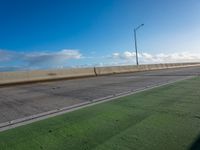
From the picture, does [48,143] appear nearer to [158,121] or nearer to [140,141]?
[140,141]

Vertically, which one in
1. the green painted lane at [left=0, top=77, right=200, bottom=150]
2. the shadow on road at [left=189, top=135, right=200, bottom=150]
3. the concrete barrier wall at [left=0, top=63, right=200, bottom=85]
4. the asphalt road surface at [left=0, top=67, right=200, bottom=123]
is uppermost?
the concrete barrier wall at [left=0, top=63, right=200, bottom=85]

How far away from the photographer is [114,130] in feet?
12.6

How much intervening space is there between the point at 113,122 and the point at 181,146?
63.9 inches

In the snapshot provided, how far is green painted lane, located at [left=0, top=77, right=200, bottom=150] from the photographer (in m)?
3.22

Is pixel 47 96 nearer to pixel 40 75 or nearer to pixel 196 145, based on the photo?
pixel 196 145

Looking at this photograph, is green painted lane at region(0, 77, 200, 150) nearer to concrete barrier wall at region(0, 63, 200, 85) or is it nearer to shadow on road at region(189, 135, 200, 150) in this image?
shadow on road at region(189, 135, 200, 150)

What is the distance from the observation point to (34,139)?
3.56 m

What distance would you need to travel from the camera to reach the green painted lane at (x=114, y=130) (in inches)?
127

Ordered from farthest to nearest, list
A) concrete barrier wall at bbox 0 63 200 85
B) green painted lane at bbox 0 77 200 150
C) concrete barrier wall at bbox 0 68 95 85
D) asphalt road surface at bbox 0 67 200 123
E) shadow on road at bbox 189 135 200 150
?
concrete barrier wall at bbox 0 63 200 85
concrete barrier wall at bbox 0 68 95 85
asphalt road surface at bbox 0 67 200 123
green painted lane at bbox 0 77 200 150
shadow on road at bbox 189 135 200 150

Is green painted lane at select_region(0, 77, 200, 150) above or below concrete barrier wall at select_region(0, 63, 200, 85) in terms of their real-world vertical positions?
below

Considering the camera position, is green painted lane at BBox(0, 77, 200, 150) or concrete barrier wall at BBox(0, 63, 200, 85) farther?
concrete barrier wall at BBox(0, 63, 200, 85)

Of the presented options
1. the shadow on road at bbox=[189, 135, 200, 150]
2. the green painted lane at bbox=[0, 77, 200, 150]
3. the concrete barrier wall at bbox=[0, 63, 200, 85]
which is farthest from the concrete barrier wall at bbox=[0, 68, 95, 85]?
the shadow on road at bbox=[189, 135, 200, 150]

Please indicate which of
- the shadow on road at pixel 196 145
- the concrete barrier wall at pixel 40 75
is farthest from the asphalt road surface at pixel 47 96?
the shadow on road at pixel 196 145

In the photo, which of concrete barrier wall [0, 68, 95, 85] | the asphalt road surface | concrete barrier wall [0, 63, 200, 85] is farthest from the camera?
concrete barrier wall [0, 63, 200, 85]
